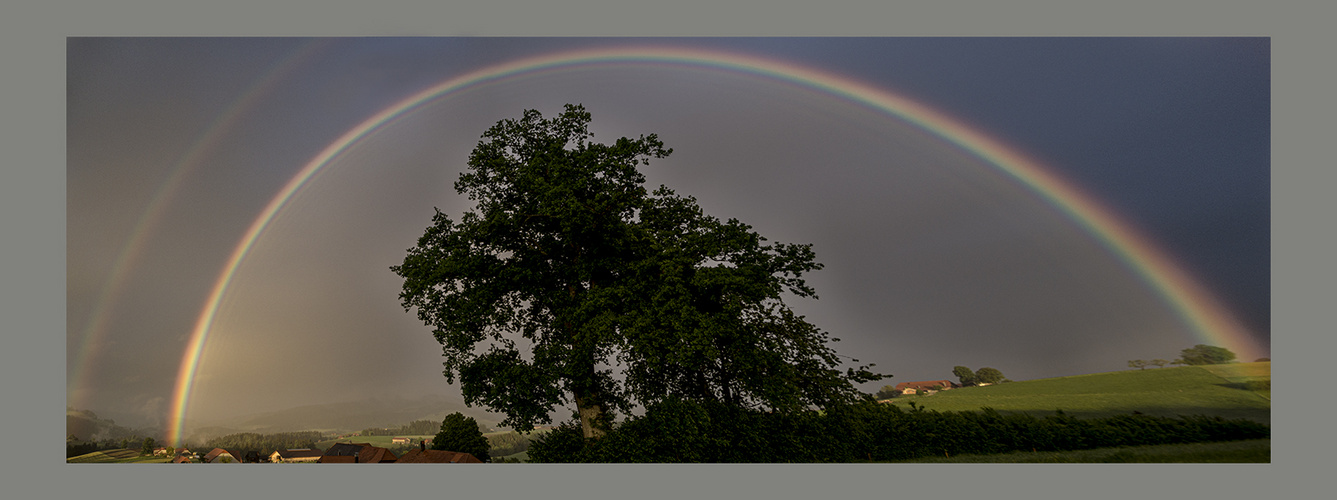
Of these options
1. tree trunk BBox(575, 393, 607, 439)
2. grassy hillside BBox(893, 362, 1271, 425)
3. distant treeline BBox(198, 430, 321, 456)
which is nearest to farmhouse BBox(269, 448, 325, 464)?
distant treeline BBox(198, 430, 321, 456)

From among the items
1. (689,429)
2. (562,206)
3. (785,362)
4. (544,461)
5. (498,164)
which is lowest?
(544,461)

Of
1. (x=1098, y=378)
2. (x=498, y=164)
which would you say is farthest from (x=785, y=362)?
(x=1098, y=378)

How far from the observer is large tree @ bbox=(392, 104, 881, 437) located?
1339 cm

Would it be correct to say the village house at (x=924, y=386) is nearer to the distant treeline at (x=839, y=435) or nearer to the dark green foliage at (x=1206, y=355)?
the distant treeline at (x=839, y=435)

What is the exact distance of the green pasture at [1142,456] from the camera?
13508mm

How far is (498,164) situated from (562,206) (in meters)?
2.51

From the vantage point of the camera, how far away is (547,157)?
14.8 metres

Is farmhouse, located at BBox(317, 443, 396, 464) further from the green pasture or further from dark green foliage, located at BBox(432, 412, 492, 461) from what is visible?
the green pasture

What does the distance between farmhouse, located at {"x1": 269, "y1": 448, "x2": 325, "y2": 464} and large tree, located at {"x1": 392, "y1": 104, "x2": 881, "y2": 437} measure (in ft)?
14.7

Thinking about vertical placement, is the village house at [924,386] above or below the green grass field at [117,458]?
above

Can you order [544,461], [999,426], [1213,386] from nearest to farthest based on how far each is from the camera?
[544,461] < [999,426] < [1213,386]

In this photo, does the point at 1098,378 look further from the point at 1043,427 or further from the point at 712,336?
the point at 712,336

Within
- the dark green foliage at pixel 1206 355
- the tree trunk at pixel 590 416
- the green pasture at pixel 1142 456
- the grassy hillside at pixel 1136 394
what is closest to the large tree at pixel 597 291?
the tree trunk at pixel 590 416

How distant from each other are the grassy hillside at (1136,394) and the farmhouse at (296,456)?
15441 millimetres
